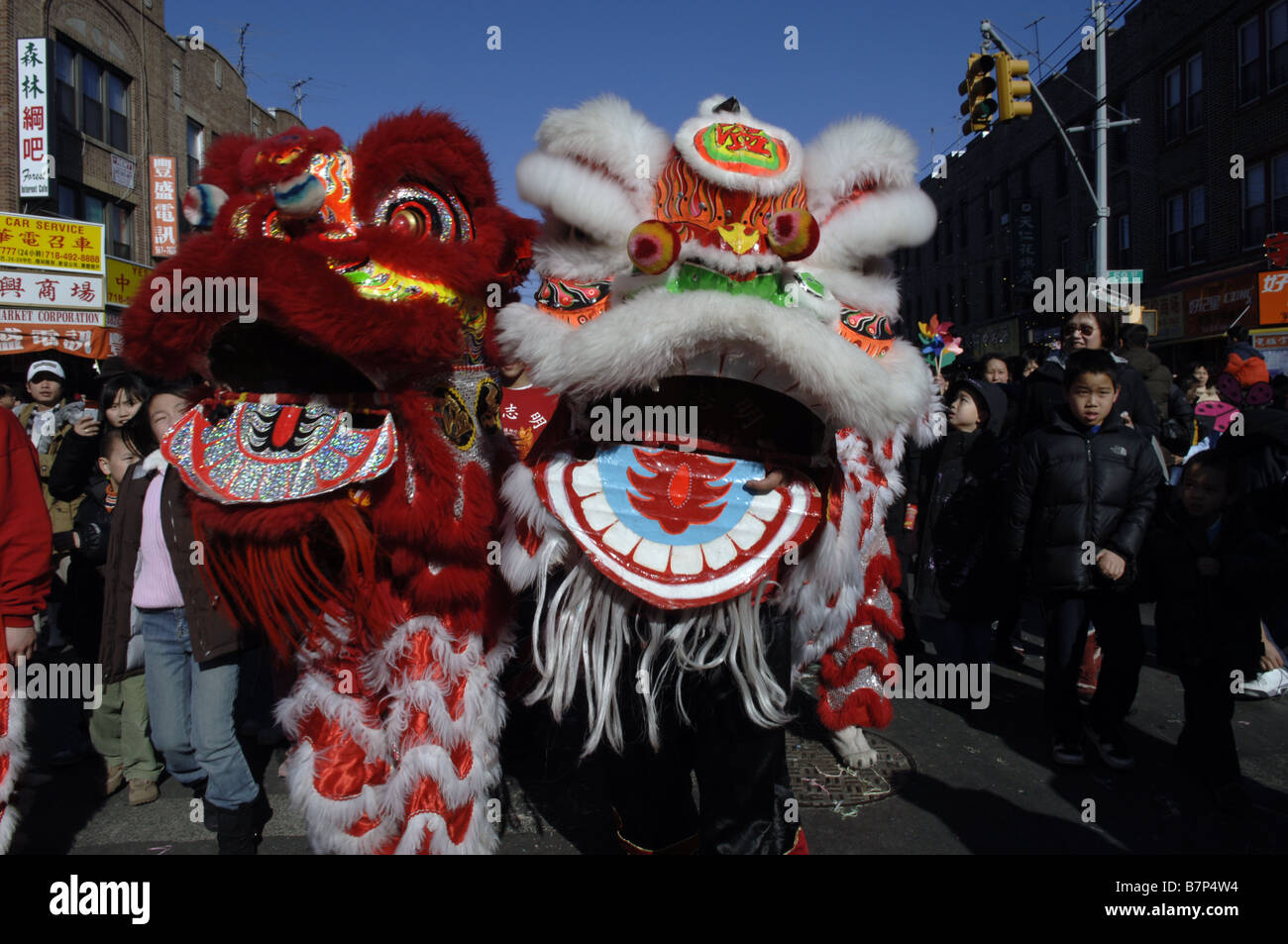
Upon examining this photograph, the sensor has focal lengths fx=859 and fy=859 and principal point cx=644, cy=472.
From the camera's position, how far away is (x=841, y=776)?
3.72 meters

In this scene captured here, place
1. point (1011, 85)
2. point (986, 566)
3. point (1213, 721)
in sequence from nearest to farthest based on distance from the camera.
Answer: point (1213, 721) < point (986, 566) < point (1011, 85)

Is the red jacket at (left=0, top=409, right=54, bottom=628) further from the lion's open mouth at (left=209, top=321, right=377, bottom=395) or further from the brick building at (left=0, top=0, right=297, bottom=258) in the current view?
the brick building at (left=0, top=0, right=297, bottom=258)

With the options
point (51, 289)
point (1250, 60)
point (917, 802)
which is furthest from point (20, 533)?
point (1250, 60)

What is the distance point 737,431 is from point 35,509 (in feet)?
6.95

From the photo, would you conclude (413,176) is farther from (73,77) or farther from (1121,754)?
(73,77)

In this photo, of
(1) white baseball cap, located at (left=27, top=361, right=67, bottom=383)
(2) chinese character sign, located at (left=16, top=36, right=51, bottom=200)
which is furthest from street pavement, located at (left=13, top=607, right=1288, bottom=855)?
(2) chinese character sign, located at (left=16, top=36, right=51, bottom=200)

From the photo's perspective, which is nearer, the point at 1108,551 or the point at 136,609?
the point at 136,609

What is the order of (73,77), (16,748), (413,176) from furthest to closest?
(73,77) < (16,748) < (413,176)

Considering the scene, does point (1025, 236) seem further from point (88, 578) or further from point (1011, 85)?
point (88, 578)

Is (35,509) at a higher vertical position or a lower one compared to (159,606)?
higher

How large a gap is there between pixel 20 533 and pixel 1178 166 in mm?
22780

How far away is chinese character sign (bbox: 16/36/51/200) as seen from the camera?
1438cm

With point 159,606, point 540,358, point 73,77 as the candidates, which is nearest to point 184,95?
point 73,77

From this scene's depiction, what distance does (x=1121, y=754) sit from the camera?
12.3 ft
